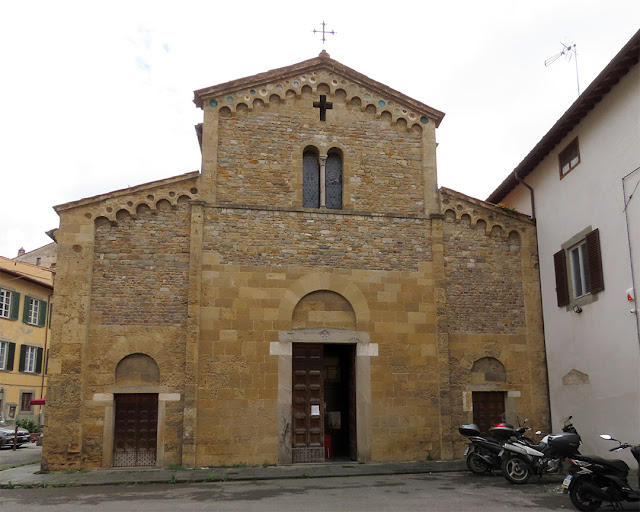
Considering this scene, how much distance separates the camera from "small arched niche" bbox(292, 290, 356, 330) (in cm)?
1520

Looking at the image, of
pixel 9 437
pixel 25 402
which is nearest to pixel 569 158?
pixel 9 437

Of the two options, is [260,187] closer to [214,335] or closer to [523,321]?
[214,335]

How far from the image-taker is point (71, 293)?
47.0 feet

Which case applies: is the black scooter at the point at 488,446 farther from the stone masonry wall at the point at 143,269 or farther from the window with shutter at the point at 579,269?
the stone masonry wall at the point at 143,269

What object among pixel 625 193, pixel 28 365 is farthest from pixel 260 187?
pixel 28 365

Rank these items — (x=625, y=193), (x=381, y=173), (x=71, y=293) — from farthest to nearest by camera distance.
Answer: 1. (x=381, y=173)
2. (x=71, y=293)
3. (x=625, y=193)

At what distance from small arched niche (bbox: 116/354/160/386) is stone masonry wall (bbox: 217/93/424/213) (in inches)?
173

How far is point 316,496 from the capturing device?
35.4 feet

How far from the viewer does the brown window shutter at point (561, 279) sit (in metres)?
15.0

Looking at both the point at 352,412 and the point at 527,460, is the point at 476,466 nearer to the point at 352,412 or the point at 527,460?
the point at 527,460

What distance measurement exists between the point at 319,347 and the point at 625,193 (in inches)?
307

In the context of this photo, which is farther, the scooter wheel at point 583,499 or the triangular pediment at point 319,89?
the triangular pediment at point 319,89

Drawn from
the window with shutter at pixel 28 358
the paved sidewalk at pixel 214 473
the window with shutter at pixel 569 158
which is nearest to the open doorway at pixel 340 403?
the paved sidewalk at pixel 214 473

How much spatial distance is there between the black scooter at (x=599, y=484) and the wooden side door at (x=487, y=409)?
636cm
